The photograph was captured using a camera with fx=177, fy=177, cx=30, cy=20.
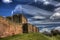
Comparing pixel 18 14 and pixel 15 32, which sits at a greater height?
pixel 18 14

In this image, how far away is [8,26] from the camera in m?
14.2

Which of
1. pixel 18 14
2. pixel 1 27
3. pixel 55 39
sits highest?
pixel 18 14

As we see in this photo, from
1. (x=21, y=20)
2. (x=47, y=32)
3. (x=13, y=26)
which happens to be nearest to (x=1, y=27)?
(x=13, y=26)

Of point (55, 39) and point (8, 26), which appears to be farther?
point (55, 39)

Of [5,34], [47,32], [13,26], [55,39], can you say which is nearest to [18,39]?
[5,34]

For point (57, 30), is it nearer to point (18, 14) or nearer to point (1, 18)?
point (18, 14)

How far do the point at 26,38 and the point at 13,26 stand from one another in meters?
2.37

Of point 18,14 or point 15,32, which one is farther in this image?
point 18,14

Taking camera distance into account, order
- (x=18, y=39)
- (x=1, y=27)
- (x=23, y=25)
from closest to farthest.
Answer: (x=18, y=39)
(x=1, y=27)
(x=23, y=25)

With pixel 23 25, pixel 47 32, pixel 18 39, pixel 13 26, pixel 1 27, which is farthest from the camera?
pixel 47 32

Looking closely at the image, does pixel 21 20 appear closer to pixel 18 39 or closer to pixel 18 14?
pixel 18 14

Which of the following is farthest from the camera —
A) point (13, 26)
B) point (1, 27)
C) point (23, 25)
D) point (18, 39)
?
point (23, 25)

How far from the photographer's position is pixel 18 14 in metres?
19.2

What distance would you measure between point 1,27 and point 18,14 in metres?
5.89
